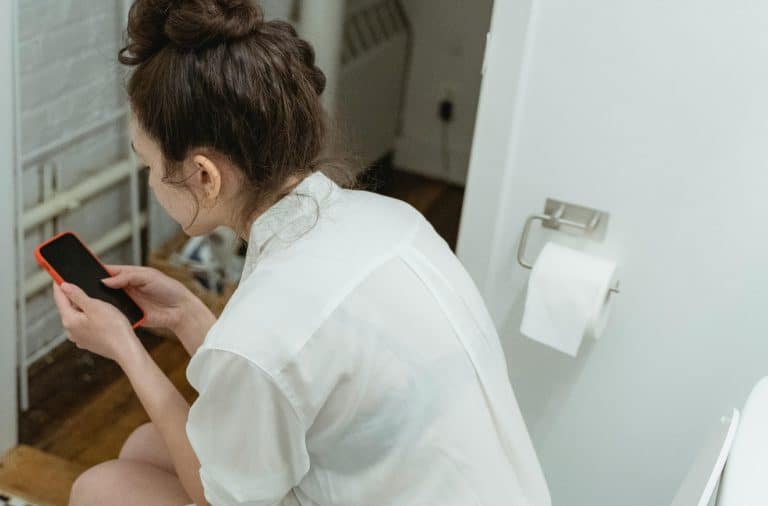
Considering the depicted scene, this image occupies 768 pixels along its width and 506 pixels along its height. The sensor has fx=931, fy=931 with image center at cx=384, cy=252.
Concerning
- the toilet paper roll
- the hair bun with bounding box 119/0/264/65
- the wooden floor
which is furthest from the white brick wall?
the toilet paper roll

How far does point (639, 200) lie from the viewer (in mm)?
1257

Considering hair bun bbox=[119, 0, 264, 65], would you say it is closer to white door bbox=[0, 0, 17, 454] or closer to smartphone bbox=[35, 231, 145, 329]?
smartphone bbox=[35, 231, 145, 329]

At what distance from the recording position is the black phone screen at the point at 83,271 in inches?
48.1

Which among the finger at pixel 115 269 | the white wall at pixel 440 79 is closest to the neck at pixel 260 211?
the finger at pixel 115 269

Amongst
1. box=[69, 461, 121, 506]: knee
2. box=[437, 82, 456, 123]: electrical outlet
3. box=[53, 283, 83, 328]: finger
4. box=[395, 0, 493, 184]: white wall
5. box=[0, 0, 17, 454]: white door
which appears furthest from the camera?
box=[437, 82, 456, 123]: electrical outlet

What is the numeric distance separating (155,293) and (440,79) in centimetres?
189

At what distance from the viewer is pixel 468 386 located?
952 millimetres

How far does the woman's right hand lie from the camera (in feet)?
4.09

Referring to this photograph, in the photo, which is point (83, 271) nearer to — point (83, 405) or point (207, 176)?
point (207, 176)

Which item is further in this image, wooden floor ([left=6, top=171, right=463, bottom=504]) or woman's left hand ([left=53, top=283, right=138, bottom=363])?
wooden floor ([left=6, top=171, right=463, bottom=504])

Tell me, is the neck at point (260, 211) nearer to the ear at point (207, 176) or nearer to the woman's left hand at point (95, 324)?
the ear at point (207, 176)

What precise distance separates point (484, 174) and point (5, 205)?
2.62 ft

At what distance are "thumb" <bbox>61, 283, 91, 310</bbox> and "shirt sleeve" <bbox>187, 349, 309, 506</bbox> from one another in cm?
26

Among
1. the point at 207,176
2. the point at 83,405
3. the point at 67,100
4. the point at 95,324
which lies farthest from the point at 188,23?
the point at 83,405
